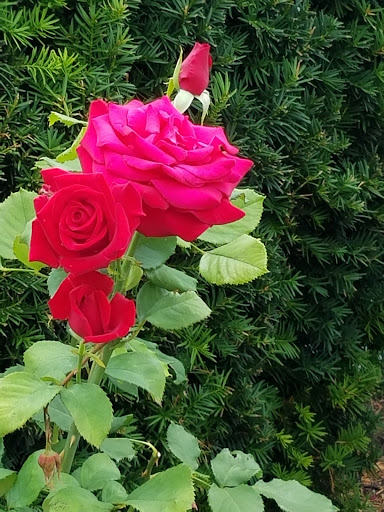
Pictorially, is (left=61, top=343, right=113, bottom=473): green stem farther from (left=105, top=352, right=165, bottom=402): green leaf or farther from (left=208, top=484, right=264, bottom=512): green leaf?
(left=208, top=484, right=264, bottom=512): green leaf

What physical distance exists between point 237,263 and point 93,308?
18 centimetres

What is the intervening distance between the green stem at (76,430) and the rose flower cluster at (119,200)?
10 cm

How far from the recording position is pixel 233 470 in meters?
0.94

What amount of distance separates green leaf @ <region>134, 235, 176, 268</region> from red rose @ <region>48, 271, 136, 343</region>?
8 cm

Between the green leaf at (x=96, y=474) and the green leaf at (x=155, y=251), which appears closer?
the green leaf at (x=155, y=251)

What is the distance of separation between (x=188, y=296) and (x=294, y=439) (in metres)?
1.50

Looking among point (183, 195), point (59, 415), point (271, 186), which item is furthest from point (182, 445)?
point (271, 186)

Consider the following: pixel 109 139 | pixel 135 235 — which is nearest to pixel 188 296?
pixel 135 235

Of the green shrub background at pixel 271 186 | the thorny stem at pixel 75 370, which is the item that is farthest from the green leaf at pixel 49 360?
the green shrub background at pixel 271 186

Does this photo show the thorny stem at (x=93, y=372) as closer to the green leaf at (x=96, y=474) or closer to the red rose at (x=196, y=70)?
the green leaf at (x=96, y=474)

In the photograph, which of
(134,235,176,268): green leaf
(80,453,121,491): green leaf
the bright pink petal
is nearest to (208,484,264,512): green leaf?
(80,453,121,491): green leaf

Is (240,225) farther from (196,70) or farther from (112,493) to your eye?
(112,493)

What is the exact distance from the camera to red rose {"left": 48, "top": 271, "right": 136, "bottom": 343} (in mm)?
595

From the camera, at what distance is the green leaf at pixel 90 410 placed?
0.62 metres
